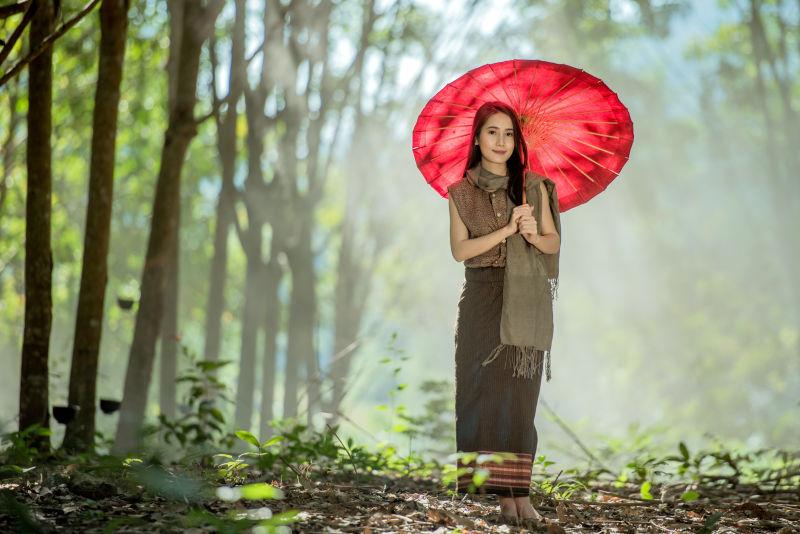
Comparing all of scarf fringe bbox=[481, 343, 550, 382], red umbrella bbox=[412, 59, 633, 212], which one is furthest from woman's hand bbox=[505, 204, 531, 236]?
scarf fringe bbox=[481, 343, 550, 382]

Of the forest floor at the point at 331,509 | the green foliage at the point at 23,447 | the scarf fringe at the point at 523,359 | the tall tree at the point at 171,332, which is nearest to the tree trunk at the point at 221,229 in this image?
the tall tree at the point at 171,332

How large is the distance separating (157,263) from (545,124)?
13.8 feet

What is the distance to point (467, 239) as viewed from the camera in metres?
5.18

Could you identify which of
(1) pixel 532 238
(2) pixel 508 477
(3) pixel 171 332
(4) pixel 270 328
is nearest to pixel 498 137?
(1) pixel 532 238

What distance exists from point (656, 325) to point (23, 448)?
105ft

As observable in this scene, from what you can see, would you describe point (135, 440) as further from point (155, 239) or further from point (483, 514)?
point (483, 514)

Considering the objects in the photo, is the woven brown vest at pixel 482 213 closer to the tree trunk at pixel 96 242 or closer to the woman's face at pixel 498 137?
the woman's face at pixel 498 137

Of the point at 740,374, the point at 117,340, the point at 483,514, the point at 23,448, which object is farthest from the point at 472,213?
the point at 740,374

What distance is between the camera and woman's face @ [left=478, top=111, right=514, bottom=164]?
205 inches

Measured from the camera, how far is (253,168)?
14.5 meters

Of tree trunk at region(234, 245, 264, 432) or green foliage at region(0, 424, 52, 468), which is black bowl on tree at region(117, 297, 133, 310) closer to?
green foliage at region(0, 424, 52, 468)

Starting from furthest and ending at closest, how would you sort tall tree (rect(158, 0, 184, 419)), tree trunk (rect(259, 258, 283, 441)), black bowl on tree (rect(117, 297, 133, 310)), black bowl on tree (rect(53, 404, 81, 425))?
tree trunk (rect(259, 258, 283, 441)) → tall tree (rect(158, 0, 184, 419)) → black bowl on tree (rect(117, 297, 133, 310)) → black bowl on tree (rect(53, 404, 81, 425))

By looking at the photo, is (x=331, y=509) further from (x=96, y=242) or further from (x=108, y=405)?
(x=108, y=405)

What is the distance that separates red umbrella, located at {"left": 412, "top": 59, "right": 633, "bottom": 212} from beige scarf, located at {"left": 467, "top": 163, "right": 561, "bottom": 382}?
398 millimetres
